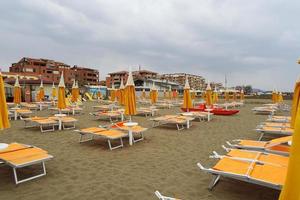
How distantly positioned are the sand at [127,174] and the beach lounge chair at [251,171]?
1.45 feet

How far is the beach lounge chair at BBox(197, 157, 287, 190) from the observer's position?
10.5 ft

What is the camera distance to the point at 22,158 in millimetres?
4246

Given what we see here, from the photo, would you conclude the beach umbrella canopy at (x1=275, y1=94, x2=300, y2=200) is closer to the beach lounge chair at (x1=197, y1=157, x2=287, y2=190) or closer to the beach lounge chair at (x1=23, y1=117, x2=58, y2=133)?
the beach lounge chair at (x1=197, y1=157, x2=287, y2=190)

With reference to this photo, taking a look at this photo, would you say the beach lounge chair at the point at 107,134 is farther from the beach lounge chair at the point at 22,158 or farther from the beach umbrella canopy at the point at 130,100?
the beach lounge chair at the point at 22,158

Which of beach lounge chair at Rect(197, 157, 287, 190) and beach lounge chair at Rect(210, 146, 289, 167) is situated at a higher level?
beach lounge chair at Rect(210, 146, 289, 167)

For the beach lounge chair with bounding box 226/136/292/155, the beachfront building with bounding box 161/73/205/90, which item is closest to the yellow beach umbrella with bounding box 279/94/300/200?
the beach lounge chair with bounding box 226/136/292/155

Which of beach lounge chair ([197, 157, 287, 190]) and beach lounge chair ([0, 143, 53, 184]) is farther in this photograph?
beach lounge chair ([0, 143, 53, 184])

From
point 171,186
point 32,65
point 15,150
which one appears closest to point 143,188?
point 171,186

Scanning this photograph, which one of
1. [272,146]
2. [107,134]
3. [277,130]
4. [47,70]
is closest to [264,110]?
[277,130]

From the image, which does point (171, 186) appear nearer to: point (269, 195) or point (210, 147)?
point (269, 195)

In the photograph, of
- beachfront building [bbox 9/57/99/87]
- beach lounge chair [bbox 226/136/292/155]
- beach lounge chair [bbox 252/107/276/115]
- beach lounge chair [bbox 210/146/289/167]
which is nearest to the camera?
beach lounge chair [bbox 210/146/289/167]

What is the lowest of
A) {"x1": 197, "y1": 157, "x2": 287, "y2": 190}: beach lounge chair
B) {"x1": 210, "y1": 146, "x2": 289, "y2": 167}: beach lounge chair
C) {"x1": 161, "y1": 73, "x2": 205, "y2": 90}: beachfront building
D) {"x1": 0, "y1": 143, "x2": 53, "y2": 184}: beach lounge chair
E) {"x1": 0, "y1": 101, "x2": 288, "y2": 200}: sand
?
{"x1": 0, "y1": 101, "x2": 288, "y2": 200}: sand

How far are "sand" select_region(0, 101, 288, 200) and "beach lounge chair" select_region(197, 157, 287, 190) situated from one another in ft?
1.45

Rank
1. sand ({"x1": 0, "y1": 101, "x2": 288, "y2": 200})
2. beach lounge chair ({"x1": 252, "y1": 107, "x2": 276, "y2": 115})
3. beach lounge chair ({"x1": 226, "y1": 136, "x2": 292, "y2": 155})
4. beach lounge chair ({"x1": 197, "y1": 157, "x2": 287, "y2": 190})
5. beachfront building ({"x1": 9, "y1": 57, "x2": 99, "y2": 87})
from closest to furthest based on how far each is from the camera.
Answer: beach lounge chair ({"x1": 197, "y1": 157, "x2": 287, "y2": 190}) < sand ({"x1": 0, "y1": 101, "x2": 288, "y2": 200}) < beach lounge chair ({"x1": 226, "y1": 136, "x2": 292, "y2": 155}) < beach lounge chair ({"x1": 252, "y1": 107, "x2": 276, "y2": 115}) < beachfront building ({"x1": 9, "y1": 57, "x2": 99, "y2": 87})
